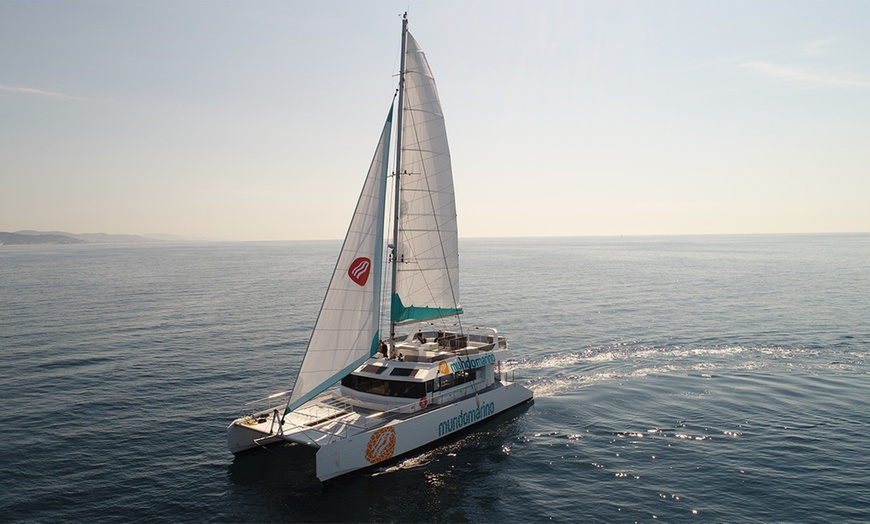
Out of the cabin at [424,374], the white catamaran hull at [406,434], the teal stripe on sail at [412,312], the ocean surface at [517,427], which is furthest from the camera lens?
the teal stripe on sail at [412,312]

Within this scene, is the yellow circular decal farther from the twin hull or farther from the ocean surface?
the ocean surface

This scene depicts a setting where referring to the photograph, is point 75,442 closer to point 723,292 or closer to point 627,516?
point 627,516

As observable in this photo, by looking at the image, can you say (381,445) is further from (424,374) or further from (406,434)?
(424,374)

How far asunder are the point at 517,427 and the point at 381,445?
28.8 feet

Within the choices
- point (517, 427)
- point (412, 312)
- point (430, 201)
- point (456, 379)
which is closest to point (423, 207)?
point (430, 201)

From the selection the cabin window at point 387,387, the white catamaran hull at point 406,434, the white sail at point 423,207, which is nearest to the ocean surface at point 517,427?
the white catamaran hull at point 406,434

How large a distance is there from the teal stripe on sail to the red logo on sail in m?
3.96

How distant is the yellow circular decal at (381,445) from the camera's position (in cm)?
2164

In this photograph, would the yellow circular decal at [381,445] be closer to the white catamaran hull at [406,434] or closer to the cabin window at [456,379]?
the white catamaran hull at [406,434]

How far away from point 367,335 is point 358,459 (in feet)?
17.5

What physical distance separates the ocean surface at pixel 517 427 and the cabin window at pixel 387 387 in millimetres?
2869

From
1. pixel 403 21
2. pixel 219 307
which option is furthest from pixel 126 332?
pixel 403 21

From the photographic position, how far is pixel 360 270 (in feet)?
75.9

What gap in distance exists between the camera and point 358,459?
69.8 feet
